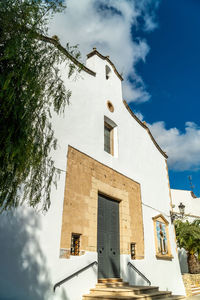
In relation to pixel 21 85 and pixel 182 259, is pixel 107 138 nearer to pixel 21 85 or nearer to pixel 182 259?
pixel 21 85

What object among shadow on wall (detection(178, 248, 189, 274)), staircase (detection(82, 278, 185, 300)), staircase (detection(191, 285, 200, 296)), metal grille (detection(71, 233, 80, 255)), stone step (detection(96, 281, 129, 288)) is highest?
metal grille (detection(71, 233, 80, 255))

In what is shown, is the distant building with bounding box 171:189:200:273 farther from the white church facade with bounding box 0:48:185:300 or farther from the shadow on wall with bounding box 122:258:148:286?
the shadow on wall with bounding box 122:258:148:286

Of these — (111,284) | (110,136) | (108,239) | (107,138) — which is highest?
(110,136)

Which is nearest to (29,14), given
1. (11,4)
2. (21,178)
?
(11,4)

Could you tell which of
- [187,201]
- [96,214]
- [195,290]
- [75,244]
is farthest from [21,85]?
[187,201]

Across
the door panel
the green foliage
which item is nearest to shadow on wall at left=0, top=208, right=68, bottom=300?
the green foliage

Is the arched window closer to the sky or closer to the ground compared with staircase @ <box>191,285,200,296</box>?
closer to the sky

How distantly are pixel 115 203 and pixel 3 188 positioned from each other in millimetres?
5587

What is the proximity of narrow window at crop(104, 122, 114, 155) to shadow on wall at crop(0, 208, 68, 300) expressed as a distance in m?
4.57

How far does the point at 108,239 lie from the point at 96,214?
108cm

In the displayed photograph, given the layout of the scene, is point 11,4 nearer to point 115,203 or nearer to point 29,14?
point 29,14

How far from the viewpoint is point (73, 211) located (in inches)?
243

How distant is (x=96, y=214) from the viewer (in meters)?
6.96

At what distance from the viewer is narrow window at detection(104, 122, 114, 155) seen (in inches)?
357
